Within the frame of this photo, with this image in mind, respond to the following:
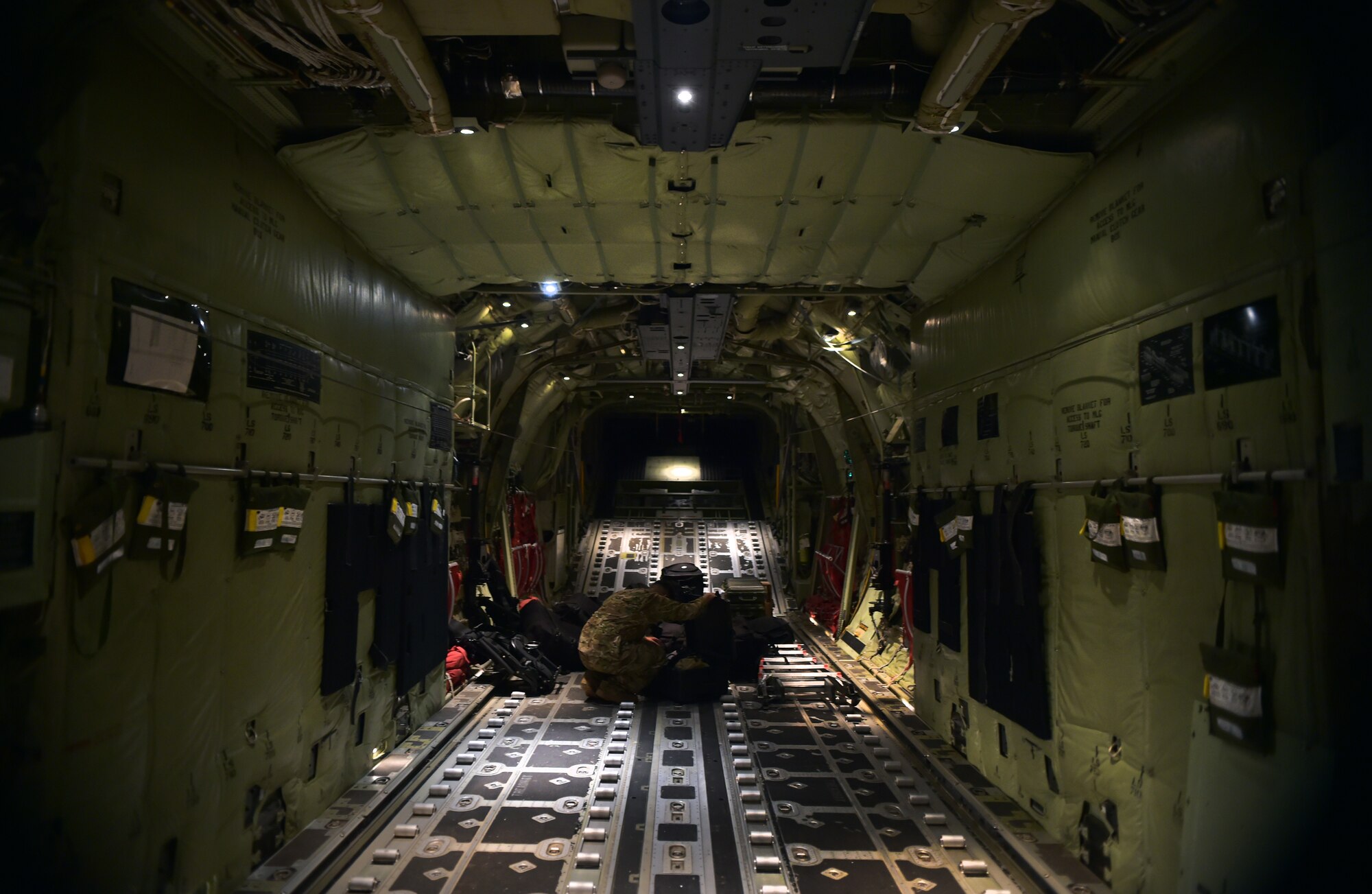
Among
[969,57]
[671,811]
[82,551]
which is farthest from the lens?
[671,811]

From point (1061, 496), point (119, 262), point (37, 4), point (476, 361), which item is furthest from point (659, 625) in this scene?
point (37, 4)

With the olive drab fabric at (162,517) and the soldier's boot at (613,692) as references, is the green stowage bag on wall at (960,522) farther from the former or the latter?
the olive drab fabric at (162,517)

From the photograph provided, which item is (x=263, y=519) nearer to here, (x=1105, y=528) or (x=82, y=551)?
(x=82, y=551)

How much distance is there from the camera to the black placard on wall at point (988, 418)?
5035 mm

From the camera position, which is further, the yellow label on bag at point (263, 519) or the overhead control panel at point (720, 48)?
the yellow label on bag at point (263, 519)

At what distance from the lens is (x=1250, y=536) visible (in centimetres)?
258

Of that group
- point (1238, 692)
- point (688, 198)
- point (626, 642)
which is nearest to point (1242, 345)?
point (1238, 692)

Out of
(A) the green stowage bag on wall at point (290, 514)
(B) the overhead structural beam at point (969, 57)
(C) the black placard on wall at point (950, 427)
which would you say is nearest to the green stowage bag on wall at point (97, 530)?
(A) the green stowage bag on wall at point (290, 514)

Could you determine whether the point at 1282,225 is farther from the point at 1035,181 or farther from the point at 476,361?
the point at 476,361

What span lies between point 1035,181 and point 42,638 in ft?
16.9

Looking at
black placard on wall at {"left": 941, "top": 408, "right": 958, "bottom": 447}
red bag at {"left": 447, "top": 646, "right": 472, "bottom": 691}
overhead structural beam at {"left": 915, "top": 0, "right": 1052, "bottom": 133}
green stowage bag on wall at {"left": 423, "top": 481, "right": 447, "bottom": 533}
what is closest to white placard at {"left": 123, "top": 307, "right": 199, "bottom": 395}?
green stowage bag on wall at {"left": 423, "top": 481, "right": 447, "bottom": 533}

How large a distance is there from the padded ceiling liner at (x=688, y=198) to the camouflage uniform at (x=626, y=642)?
358 cm

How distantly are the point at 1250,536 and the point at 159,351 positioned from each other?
4517 millimetres

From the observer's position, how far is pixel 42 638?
243 cm
